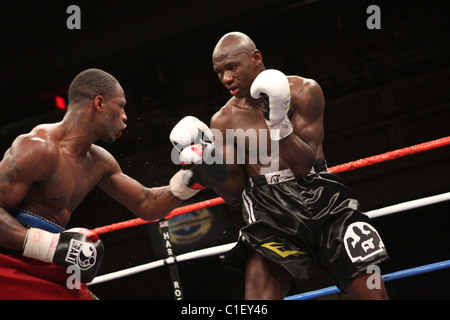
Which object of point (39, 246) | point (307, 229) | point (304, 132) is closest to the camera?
point (39, 246)

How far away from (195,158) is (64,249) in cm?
46

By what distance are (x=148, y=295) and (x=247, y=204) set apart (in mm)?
3303

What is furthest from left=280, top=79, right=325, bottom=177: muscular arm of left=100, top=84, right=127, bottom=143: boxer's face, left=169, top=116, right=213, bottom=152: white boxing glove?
left=100, top=84, right=127, bottom=143: boxer's face

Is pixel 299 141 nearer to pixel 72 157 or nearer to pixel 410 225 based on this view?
pixel 72 157

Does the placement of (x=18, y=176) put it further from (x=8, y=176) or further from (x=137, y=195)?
(x=137, y=195)

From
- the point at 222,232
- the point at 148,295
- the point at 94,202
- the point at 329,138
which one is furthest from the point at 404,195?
the point at 94,202

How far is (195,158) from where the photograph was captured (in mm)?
1497

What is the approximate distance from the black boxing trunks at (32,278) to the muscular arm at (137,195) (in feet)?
1.06

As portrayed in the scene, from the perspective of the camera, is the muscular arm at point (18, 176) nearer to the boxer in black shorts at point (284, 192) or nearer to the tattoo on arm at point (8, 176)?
the tattoo on arm at point (8, 176)

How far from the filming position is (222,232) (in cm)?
443

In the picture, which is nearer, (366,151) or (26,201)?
(26,201)

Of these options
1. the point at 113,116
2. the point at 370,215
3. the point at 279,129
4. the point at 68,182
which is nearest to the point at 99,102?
the point at 113,116

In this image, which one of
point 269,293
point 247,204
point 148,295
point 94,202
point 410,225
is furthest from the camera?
point 94,202

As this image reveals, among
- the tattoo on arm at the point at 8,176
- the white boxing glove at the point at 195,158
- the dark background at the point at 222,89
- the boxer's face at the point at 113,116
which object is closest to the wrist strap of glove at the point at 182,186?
the white boxing glove at the point at 195,158
